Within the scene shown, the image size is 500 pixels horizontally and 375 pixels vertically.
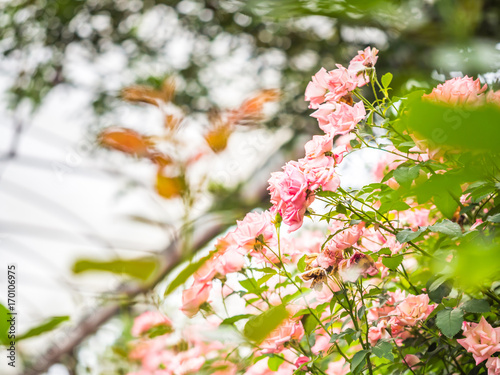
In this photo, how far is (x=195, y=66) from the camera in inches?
85.8

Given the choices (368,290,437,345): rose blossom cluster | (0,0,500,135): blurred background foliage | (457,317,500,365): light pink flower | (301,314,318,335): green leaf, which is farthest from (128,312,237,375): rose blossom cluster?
(0,0,500,135): blurred background foliage

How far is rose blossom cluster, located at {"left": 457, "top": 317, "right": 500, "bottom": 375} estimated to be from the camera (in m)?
0.54

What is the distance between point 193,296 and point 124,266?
518mm

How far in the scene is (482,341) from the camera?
0.56 m

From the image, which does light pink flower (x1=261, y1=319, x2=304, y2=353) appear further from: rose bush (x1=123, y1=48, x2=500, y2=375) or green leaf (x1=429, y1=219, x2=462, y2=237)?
Result: green leaf (x1=429, y1=219, x2=462, y2=237)

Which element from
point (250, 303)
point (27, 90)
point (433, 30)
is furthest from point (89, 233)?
point (27, 90)

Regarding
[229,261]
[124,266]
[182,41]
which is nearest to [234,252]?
[229,261]

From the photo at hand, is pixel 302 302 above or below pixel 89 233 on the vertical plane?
below

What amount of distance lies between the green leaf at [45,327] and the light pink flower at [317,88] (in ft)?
1.83

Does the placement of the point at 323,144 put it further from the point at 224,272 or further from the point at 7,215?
the point at 7,215

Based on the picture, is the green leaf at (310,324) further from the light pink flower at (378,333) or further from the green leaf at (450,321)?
the green leaf at (450,321)

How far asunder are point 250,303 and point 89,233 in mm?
464

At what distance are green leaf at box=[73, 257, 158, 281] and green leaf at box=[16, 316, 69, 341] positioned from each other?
7cm

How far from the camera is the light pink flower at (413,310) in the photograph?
2.08 feet
